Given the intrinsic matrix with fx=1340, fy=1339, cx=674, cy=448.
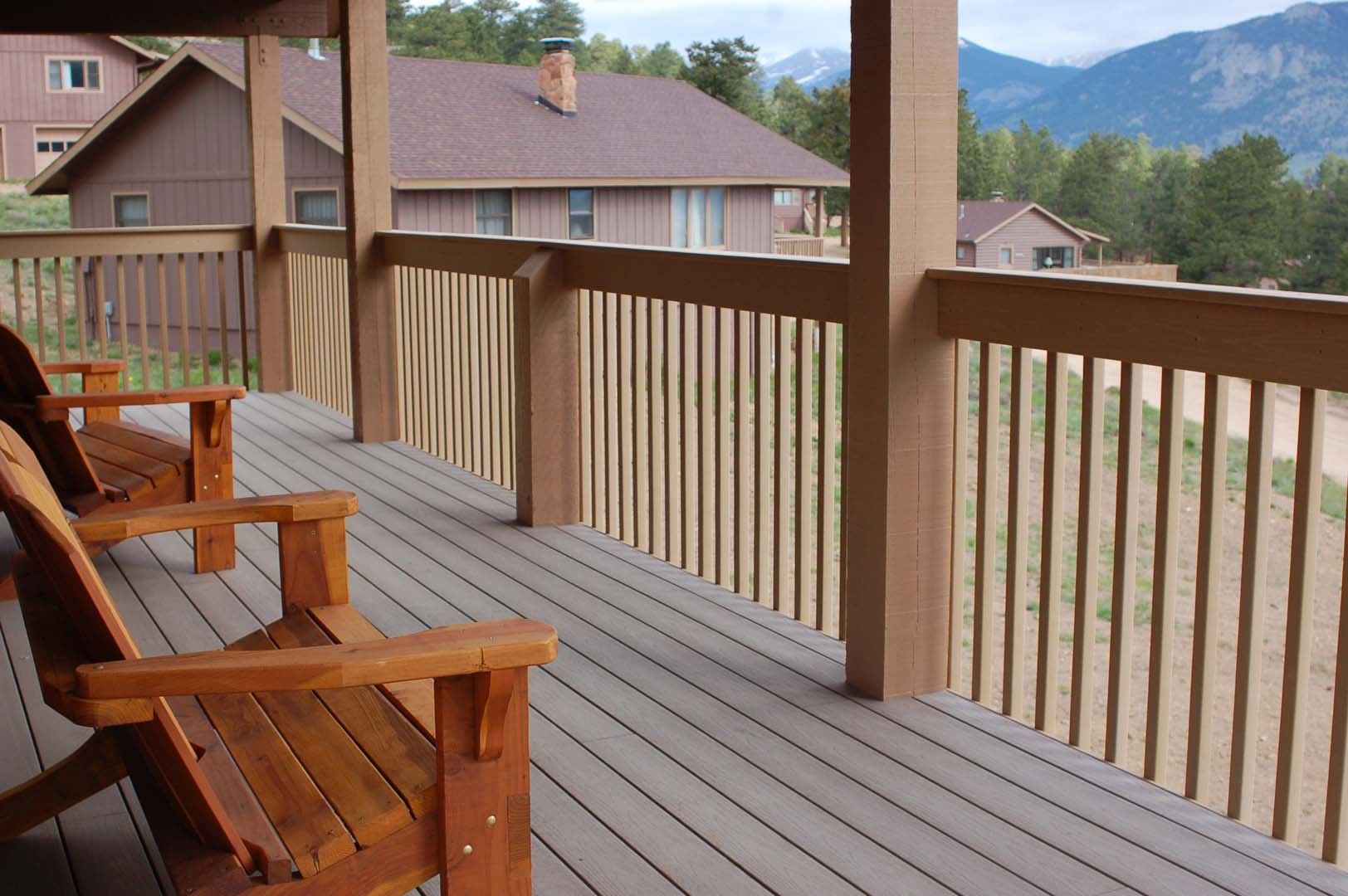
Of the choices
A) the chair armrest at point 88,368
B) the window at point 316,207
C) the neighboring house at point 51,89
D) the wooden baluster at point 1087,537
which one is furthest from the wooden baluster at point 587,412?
the neighboring house at point 51,89

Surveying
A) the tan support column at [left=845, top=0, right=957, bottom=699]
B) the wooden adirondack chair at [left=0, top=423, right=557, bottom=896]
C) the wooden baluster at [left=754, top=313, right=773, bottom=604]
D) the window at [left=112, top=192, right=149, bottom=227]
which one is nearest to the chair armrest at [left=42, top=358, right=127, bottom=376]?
the wooden baluster at [left=754, top=313, right=773, bottom=604]

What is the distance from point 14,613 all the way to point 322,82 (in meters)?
14.2

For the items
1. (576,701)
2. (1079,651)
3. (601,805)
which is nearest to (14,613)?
(576,701)

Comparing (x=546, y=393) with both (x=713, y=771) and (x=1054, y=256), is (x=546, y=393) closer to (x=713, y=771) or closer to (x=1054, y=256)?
(x=713, y=771)

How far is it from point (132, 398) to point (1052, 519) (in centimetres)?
296

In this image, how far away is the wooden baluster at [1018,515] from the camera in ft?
9.56

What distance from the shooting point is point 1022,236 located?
596cm

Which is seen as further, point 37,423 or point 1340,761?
point 37,423

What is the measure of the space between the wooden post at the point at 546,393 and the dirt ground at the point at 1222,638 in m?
4.62

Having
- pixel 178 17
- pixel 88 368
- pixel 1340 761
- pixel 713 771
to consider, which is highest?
pixel 178 17

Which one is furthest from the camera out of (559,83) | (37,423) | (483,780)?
(559,83)

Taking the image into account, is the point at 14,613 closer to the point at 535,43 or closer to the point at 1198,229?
the point at 1198,229

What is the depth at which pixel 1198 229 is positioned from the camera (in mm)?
6344

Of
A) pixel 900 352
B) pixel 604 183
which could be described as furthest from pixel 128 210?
pixel 900 352
